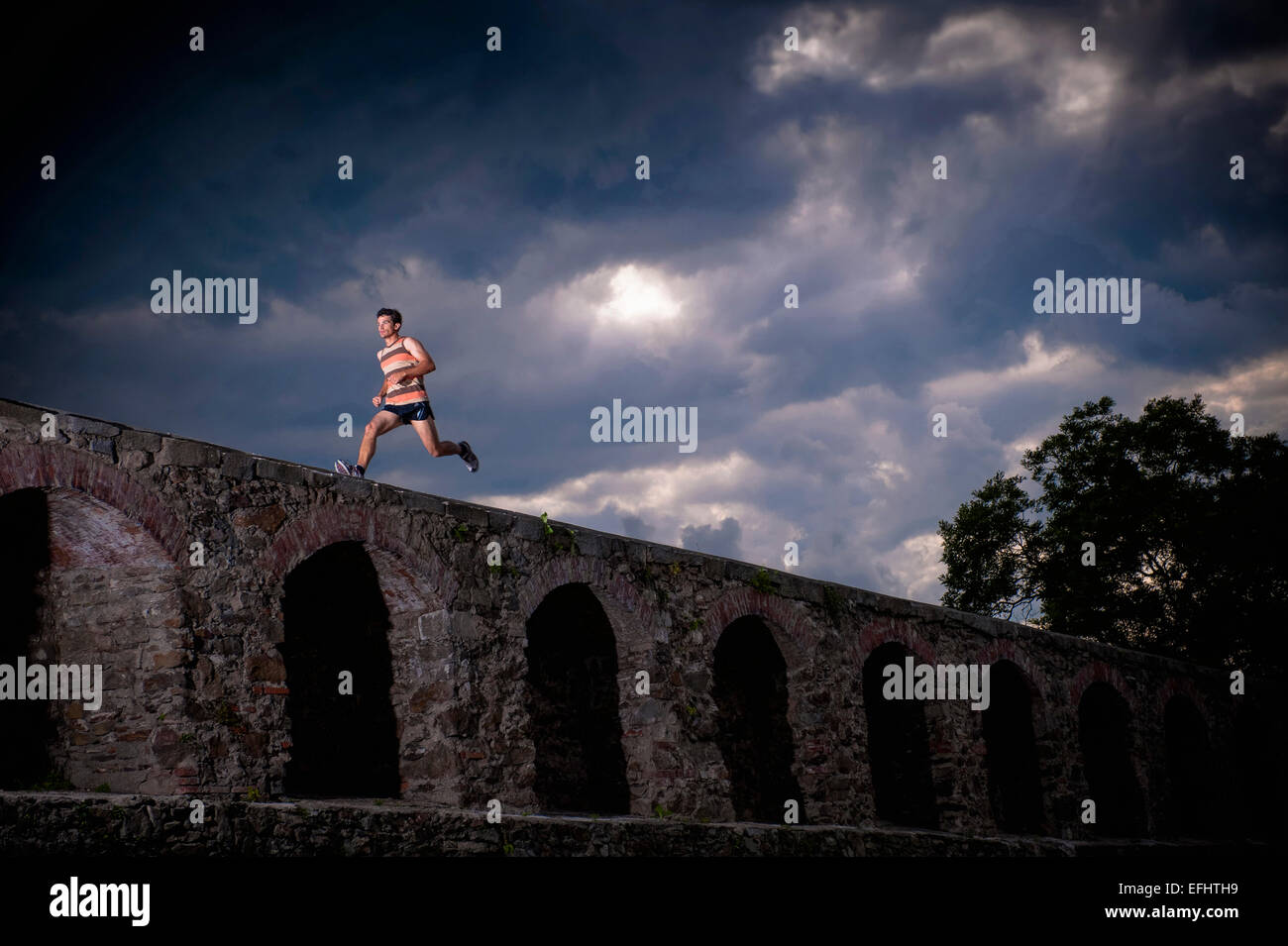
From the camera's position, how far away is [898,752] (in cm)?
1416

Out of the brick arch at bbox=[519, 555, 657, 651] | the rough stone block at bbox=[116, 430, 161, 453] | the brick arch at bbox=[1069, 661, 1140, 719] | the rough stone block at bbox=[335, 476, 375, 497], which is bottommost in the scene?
the brick arch at bbox=[1069, 661, 1140, 719]

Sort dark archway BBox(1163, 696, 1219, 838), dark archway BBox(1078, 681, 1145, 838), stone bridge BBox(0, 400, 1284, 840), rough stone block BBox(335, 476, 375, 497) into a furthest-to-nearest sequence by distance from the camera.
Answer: dark archway BBox(1163, 696, 1219, 838)
dark archway BBox(1078, 681, 1145, 838)
rough stone block BBox(335, 476, 375, 497)
stone bridge BBox(0, 400, 1284, 840)

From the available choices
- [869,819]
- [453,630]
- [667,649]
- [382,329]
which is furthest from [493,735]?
[869,819]

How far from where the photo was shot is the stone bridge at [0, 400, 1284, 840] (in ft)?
23.9

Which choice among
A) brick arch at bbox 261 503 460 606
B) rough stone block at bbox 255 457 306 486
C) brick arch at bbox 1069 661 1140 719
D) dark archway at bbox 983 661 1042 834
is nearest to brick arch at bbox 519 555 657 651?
brick arch at bbox 261 503 460 606

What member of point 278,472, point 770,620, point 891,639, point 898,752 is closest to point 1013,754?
point 898,752

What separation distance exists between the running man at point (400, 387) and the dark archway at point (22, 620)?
2.55 meters

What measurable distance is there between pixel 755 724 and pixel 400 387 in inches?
230

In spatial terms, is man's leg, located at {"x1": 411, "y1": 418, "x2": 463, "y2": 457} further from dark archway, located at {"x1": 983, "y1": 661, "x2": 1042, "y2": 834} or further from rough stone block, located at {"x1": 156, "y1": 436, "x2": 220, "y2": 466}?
dark archway, located at {"x1": 983, "y1": 661, "x2": 1042, "y2": 834}

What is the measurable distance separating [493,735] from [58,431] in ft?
12.9

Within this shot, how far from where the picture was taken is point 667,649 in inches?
421

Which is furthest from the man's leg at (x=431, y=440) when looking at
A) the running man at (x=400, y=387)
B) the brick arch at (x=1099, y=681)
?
the brick arch at (x=1099, y=681)

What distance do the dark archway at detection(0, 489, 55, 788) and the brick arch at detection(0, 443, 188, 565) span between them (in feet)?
1.84

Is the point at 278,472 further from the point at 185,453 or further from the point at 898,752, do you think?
the point at 898,752
